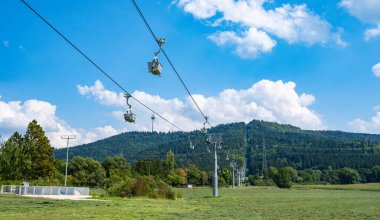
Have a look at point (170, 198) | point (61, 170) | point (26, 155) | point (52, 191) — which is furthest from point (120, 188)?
point (61, 170)

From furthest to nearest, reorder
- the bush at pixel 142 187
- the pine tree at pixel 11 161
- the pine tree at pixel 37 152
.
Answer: the pine tree at pixel 37 152
the pine tree at pixel 11 161
the bush at pixel 142 187

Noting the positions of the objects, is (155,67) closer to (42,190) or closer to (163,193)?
(163,193)

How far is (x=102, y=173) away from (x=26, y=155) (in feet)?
186

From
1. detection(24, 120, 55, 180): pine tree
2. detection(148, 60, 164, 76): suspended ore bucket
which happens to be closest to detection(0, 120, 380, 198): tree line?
detection(24, 120, 55, 180): pine tree

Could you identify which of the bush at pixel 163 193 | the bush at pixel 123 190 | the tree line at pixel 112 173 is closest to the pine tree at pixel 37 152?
the tree line at pixel 112 173

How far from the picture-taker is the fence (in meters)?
53.8

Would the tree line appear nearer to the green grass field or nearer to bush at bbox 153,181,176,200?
bush at bbox 153,181,176,200

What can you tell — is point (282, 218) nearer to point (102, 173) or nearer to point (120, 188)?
point (120, 188)

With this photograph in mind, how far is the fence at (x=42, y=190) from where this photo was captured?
176ft

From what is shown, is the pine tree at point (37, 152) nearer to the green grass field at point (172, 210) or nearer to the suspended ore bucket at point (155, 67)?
the green grass field at point (172, 210)

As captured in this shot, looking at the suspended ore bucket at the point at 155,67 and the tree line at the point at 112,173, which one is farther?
the tree line at the point at 112,173

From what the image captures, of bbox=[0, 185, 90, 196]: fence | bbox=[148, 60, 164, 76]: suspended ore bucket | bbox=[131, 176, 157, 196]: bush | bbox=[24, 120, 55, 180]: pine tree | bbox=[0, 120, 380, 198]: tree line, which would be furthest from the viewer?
bbox=[24, 120, 55, 180]: pine tree

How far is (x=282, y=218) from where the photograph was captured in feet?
76.4

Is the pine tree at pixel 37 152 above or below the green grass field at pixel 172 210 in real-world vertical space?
above
